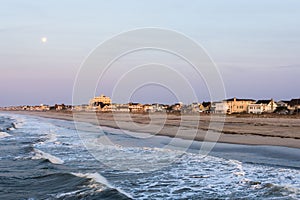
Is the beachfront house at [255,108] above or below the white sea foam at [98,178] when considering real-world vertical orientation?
above

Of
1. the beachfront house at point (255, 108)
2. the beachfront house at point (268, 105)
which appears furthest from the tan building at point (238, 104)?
the beachfront house at point (268, 105)

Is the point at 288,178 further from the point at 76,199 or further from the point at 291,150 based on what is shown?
the point at 291,150

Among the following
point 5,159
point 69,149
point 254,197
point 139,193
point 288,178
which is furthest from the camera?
point 69,149

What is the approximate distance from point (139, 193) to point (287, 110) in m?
86.8

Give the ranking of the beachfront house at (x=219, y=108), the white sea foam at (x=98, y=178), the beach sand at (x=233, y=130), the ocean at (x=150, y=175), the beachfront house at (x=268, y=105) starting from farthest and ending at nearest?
the beachfront house at (x=268, y=105), the beachfront house at (x=219, y=108), the beach sand at (x=233, y=130), the white sea foam at (x=98, y=178), the ocean at (x=150, y=175)

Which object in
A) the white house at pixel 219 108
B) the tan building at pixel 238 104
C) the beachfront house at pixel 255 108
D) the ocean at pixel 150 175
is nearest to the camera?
the ocean at pixel 150 175

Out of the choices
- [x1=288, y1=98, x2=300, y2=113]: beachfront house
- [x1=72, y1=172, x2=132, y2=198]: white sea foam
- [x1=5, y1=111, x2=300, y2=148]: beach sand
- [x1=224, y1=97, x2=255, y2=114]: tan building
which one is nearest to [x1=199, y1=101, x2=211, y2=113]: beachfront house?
[x1=224, y1=97, x2=255, y2=114]: tan building

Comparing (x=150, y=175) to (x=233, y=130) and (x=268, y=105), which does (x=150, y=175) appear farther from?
(x=268, y=105)

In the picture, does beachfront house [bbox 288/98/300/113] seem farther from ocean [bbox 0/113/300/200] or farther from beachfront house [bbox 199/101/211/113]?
ocean [bbox 0/113/300/200]

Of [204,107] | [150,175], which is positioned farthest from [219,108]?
[150,175]

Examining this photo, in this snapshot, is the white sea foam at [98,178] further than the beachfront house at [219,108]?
No

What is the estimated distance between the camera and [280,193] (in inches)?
344

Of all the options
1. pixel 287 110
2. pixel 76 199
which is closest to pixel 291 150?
pixel 76 199

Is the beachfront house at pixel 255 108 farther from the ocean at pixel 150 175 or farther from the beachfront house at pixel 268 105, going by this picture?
the ocean at pixel 150 175
